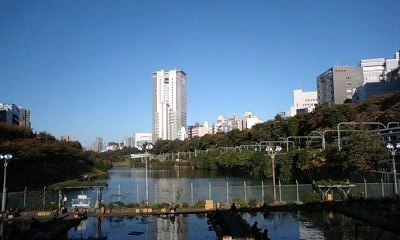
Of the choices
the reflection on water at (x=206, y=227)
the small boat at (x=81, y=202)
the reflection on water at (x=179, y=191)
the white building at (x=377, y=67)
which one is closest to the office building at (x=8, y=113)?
the reflection on water at (x=179, y=191)

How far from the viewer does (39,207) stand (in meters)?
28.3

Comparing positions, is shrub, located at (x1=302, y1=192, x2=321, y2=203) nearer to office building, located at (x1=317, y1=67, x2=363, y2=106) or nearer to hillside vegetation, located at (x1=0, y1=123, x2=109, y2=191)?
hillside vegetation, located at (x1=0, y1=123, x2=109, y2=191)

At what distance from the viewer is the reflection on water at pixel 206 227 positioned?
757 inches

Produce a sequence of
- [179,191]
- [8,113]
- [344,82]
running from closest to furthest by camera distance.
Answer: [179,191] < [8,113] < [344,82]

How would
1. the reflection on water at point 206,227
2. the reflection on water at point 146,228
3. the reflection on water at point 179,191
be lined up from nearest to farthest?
1. the reflection on water at point 206,227
2. the reflection on water at point 146,228
3. the reflection on water at point 179,191

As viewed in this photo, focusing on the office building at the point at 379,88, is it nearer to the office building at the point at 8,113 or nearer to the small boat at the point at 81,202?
the small boat at the point at 81,202

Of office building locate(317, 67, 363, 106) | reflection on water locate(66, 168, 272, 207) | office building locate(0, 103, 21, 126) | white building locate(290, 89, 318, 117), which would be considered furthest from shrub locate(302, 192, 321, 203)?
white building locate(290, 89, 318, 117)

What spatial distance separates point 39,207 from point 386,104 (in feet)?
223

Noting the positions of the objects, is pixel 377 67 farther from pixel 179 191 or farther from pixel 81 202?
pixel 81 202

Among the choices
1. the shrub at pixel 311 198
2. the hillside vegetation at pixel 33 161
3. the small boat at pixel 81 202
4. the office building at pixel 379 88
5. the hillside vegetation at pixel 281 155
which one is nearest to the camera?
the small boat at pixel 81 202

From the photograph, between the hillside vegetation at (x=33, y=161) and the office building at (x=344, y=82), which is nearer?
the hillside vegetation at (x=33, y=161)

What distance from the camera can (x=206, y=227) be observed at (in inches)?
861

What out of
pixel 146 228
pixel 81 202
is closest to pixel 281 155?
pixel 81 202

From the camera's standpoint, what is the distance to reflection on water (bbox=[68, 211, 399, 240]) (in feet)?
63.1
